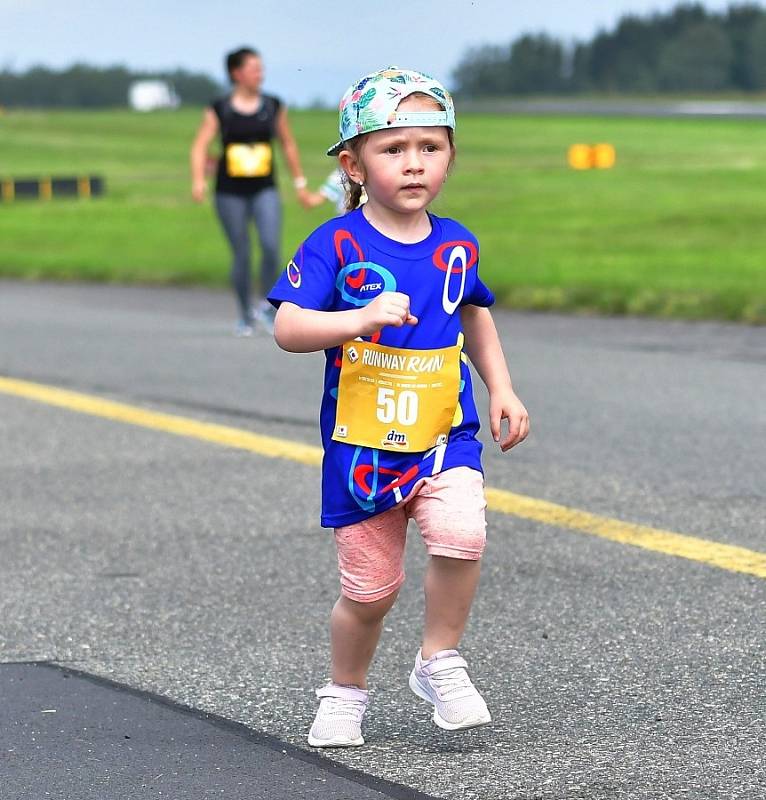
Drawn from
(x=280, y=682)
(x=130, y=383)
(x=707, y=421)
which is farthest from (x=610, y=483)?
(x=130, y=383)

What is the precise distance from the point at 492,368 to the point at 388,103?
2.13 feet

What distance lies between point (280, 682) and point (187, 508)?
7.52 feet

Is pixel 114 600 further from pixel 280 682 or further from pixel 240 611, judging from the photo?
pixel 280 682

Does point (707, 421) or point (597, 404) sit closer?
point (707, 421)

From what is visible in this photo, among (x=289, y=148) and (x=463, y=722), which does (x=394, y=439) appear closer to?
(x=463, y=722)

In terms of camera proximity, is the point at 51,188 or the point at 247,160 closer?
the point at 247,160

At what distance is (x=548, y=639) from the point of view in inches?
184

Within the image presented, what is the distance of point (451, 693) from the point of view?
387cm

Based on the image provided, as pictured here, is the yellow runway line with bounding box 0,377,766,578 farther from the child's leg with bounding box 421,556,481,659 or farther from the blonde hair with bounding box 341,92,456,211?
the blonde hair with bounding box 341,92,456,211

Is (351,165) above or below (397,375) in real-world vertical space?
above

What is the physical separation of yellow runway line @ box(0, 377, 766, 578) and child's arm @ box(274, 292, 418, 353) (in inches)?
82.6

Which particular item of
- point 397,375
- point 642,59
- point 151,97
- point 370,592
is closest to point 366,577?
point 370,592

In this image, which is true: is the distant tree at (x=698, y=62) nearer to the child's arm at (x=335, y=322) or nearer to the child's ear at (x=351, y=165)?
the child's ear at (x=351, y=165)

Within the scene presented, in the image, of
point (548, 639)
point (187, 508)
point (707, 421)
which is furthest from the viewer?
point (707, 421)
